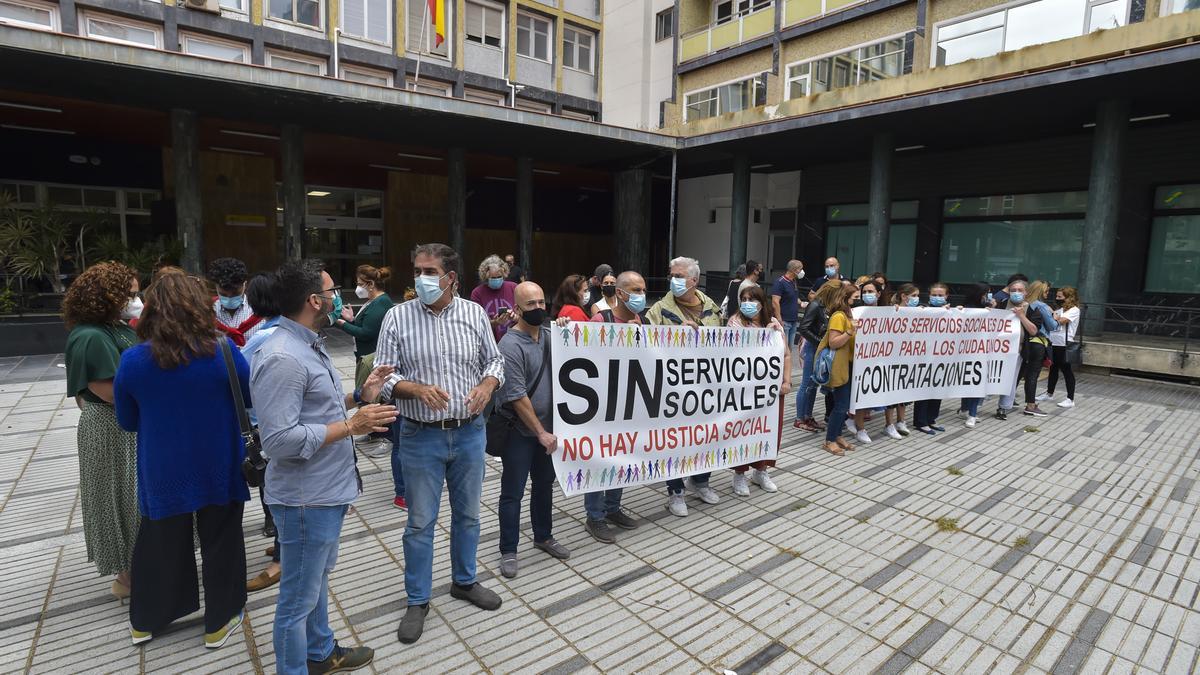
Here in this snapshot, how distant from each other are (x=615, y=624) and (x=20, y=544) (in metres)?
4.14

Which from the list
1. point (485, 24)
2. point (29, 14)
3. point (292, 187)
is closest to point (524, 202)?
point (292, 187)

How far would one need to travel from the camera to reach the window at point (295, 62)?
20484 mm

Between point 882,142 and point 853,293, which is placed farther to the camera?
point 882,142

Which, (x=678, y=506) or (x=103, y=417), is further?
(x=678, y=506)

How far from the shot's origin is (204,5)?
1894 centimetres

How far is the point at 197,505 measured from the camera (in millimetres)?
2902

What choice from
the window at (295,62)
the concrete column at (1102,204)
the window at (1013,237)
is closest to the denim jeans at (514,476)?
the concrete column at (1102,204)

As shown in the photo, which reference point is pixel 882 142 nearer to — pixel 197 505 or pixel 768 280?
pixel 768 280

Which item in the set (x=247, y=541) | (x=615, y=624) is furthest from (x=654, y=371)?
(x=247, y=541)

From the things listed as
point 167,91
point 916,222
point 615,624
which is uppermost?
point 167,91

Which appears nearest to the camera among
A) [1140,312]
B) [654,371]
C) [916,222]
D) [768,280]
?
[654,371]

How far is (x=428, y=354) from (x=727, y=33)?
24666 mm

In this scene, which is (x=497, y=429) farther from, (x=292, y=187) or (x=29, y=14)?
(x=29, y=14)

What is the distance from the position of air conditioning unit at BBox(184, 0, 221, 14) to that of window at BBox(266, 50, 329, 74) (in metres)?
1.80
